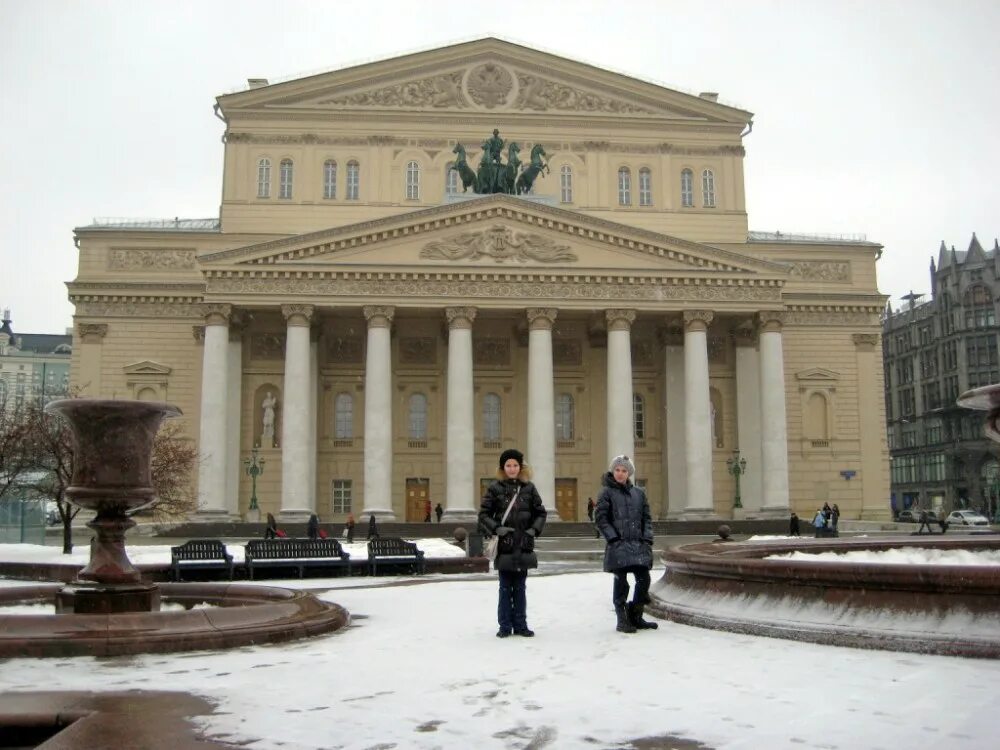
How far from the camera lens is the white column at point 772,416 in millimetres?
44406

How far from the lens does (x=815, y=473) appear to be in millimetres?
50188

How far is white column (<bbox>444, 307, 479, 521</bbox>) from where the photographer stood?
42281mm

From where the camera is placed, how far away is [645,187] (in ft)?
178

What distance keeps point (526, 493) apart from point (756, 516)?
3655 centimetres

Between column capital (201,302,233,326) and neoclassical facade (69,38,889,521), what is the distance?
0.27ft

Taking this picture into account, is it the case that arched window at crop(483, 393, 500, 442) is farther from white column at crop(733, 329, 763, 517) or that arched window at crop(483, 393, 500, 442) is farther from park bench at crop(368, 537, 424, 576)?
park bench at crop(368, 537, 424, 576)

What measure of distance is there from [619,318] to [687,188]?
13340 millimetres

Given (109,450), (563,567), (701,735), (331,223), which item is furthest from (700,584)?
(331,223)

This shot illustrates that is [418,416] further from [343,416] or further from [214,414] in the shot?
[214,414]

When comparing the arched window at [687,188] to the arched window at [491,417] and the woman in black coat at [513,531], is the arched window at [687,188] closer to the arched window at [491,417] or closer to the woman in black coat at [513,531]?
the arched window at [491,417]

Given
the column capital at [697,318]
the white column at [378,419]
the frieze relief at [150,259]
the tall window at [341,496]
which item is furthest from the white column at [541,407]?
the frieze relief at [150,259]

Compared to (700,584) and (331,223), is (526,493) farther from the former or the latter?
(331,223)

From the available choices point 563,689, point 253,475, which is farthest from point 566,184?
point 563,689

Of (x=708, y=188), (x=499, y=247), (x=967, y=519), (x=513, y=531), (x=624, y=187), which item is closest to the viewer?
(x=513, y=531)
